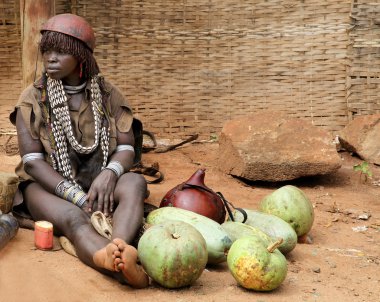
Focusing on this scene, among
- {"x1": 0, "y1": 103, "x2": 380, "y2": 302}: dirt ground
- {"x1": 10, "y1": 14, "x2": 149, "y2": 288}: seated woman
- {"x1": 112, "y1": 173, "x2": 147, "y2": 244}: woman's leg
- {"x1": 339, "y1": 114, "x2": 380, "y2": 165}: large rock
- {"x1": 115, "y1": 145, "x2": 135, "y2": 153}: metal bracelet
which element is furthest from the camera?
{"x1": 339, "y1": 114, "x2": 380, "y2": 165}: large rock

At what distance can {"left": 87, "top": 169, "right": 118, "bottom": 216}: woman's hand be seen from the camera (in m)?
4.73

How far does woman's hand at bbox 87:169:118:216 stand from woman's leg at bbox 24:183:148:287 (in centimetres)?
13

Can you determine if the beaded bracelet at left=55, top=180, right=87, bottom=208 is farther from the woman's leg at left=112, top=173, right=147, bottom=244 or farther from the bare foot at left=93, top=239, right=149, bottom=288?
the bare foot at left=93, top=239, right=149, bottom=288

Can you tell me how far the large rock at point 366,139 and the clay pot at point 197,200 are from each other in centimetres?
353

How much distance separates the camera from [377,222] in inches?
243

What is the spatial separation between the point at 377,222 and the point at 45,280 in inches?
129

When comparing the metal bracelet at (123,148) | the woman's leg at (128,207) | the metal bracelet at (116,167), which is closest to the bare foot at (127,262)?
the woman's leg at (128,207)

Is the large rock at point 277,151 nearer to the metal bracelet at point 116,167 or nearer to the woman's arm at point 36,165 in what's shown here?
the metal bracelet at point 116,167

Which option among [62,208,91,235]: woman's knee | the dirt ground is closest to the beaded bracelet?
[62,208,91,235]: woman's knee

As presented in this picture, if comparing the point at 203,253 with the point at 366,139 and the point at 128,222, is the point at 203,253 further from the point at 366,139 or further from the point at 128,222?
the point at 366,139

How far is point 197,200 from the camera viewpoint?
5.07m

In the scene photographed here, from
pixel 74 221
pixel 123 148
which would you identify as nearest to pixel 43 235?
pixel 74 221

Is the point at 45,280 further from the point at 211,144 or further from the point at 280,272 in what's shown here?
the point at 211,144

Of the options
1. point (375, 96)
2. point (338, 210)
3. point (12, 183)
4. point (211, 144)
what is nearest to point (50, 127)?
point (12, 183)
